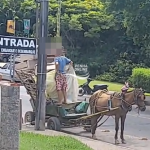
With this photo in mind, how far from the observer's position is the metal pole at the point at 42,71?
13.3 metres

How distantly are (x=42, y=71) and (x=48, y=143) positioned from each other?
3268 millimetres

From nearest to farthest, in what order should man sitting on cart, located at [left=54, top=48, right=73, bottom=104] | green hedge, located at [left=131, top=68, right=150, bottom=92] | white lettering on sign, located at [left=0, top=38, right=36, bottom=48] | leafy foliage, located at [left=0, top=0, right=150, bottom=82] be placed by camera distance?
white lettering on sign, located at [left=0, top=38, right=36, bottom=48]
man sitting on cart, located at [left=54, top=48, right=73, bottom=104]
green hedge, located at [left=131, top=68, right=150, bottom=92]
leafy foliage, located at [left=0, top=0, right=150, bottom=82]

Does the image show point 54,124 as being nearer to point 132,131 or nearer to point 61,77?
point 61,77

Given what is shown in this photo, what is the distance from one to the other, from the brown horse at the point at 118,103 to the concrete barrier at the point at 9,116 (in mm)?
5861

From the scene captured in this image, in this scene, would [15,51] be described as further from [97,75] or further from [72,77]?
[97,75]

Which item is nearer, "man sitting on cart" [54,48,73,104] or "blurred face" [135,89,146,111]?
"blurred face" [135,89,146,111]

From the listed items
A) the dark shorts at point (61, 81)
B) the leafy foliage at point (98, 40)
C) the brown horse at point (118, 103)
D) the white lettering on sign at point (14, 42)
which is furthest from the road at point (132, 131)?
the leafy foliage at point (98, 40)

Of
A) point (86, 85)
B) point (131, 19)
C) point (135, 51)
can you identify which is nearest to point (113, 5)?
point (131, 19)

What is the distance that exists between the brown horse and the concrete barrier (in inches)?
231


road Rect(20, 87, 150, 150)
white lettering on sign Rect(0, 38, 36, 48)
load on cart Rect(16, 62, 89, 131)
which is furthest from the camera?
load on cart Rect(16, 62, 89, 131)

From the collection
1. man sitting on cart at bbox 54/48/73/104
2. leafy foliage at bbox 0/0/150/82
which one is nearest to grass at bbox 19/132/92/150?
man sitting on cart at bbox 54/48/73/104

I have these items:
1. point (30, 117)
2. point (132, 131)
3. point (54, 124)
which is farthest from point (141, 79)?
point (54, 124)

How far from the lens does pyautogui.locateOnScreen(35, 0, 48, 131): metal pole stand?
525 inches

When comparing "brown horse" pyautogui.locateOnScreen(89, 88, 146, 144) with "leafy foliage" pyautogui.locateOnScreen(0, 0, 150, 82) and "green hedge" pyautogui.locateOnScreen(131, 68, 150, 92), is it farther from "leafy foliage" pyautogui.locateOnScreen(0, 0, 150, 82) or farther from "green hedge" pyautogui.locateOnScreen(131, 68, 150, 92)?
"leafy foliage" pyautogui.locateOnScreen(0, 0, 150, 82)
